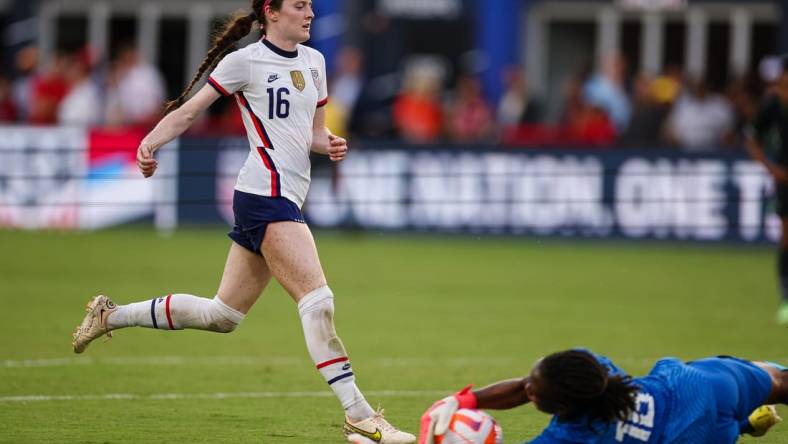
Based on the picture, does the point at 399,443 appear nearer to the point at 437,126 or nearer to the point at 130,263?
the point at 130,263

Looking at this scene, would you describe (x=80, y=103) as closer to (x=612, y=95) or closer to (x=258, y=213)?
(x=612, y=95)

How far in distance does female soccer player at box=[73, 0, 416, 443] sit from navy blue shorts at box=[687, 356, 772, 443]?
1721mm

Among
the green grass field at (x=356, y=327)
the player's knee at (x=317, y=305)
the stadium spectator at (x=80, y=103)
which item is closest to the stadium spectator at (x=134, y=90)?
the stadium spectator at (x=80, y=103)

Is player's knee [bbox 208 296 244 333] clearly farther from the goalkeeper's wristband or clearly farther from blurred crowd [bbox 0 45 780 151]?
blurred crowd [bbox 0 45 780 151]

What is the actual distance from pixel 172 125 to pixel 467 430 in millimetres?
2484

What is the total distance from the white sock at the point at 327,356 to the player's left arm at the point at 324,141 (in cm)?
113

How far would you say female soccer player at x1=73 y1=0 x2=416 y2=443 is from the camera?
778cm

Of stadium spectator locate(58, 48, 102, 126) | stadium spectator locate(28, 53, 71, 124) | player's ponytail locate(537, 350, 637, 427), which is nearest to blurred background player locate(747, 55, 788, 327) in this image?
player's ponytail locate(537, 350, 637, 427)

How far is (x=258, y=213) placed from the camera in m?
7.87

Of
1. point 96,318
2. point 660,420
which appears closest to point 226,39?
point 96,318

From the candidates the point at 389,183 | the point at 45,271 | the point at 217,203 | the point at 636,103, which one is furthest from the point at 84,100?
the point at 636,103

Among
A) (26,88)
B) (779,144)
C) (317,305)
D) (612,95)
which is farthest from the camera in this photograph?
(26,88)

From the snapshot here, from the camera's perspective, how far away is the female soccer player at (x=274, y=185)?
25.5ft

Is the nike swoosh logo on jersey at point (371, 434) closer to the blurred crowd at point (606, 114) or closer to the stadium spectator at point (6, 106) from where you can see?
the blurred crowd at point (606, 114)
